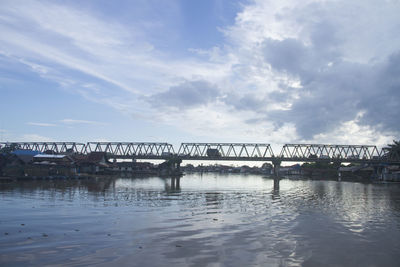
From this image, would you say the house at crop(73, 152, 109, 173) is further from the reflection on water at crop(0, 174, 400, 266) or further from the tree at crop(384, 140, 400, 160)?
the tree at crop(384, 140, 400, 160)

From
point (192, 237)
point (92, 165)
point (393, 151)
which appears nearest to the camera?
point (192, 237)

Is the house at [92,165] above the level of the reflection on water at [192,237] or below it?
above

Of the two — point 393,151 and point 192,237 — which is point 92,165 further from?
point 393,151

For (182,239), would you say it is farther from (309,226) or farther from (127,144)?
(127,144)

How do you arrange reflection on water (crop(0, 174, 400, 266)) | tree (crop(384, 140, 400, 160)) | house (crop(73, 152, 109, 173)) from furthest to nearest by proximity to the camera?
tree (crop(384, 140, 400, 160)) < house (crop(73, 152, 109, 173)) < reflection on water (crop(0, 174, 400, 266))

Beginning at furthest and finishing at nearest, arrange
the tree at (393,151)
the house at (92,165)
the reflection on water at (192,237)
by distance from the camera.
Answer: the tree at (393,151), the house at (92,165), the reflection on water at (192,237)

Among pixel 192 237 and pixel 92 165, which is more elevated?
pixel 92 165

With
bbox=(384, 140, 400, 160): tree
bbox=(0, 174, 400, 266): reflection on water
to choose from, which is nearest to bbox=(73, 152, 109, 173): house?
bbox=(0, 174, 400, 266): reflection on water

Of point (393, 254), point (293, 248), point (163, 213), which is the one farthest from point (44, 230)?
point (393, 254)

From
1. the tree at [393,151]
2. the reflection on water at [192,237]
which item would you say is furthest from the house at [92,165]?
the tree at [393,151]

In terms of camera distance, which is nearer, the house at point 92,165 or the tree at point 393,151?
the house at point 92,165

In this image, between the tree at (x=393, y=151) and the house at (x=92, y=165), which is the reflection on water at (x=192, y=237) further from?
the tree at (x=393, y=151)

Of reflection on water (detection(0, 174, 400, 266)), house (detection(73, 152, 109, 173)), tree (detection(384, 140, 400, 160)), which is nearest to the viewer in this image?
reflection on water (detection(0, 174, 400, 266))

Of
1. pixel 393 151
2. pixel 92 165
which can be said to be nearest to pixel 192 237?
pixel 92 165
